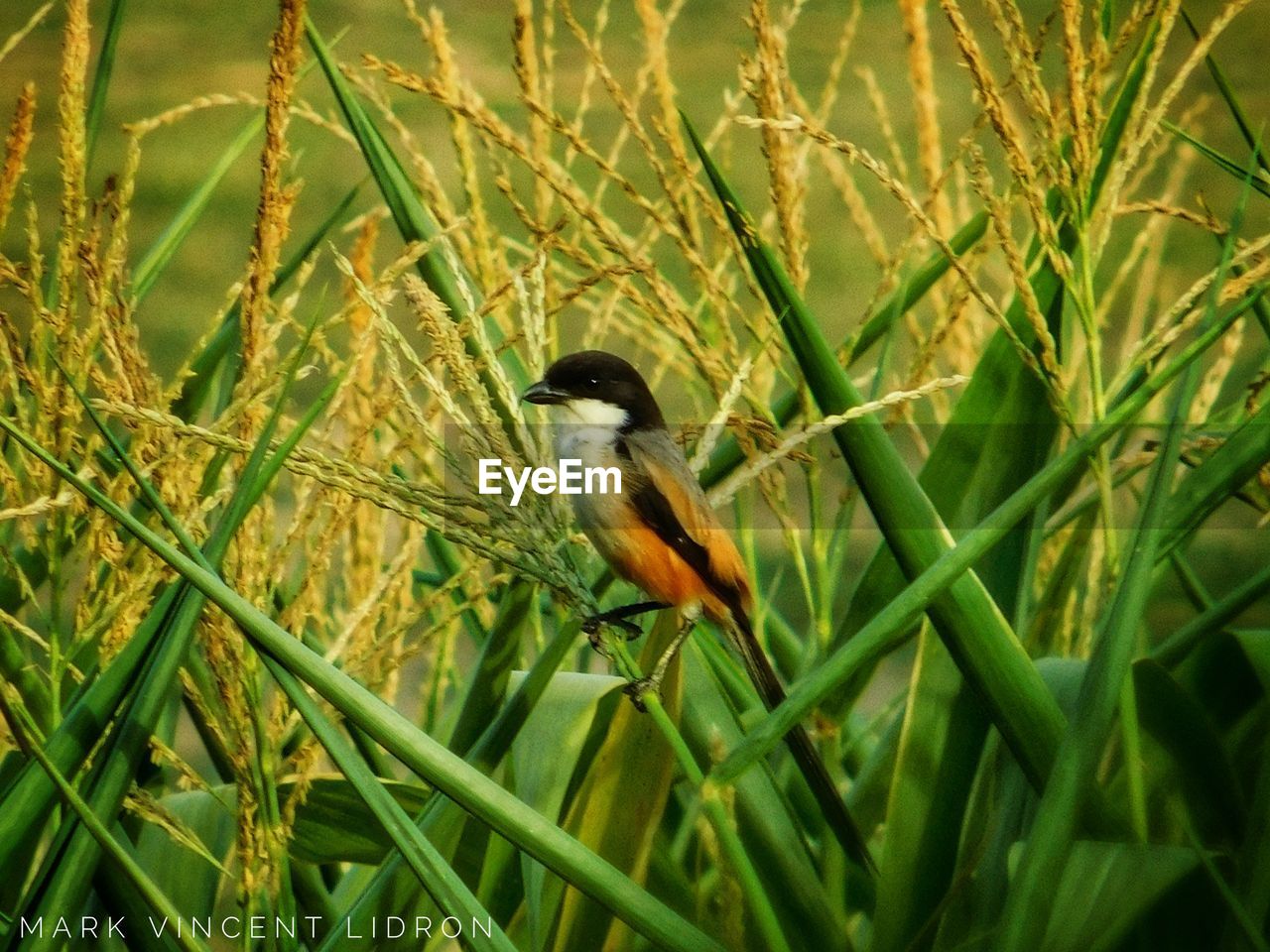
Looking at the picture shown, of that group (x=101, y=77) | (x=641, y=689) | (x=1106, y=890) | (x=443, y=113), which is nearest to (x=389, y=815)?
(x=641, y=689)

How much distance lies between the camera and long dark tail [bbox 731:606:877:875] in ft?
3.03

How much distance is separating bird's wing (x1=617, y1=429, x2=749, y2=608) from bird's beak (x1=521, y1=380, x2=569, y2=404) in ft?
0.29

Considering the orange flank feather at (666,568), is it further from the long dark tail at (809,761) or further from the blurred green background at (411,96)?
the blurred green background at (411,96)

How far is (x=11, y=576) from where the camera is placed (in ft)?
3.59

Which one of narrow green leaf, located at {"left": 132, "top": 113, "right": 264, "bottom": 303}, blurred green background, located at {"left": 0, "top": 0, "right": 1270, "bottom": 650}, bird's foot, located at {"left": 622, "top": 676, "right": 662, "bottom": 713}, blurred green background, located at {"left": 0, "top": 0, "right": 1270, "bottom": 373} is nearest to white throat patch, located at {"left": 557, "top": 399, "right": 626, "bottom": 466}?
bird's foot, located at {"left": 622, "top": 676, "right": 662, "bottom": 713}

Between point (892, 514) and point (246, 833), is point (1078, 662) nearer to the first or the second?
point (892, 514)

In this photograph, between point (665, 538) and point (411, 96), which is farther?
point (411, 96)

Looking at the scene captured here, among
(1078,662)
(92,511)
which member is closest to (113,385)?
(92,511)

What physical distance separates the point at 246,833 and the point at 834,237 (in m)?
3.81

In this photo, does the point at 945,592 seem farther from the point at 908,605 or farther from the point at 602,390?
the point at 602,390

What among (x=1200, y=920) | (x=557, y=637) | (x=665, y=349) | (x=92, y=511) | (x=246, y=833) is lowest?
(x=1200, y=920)

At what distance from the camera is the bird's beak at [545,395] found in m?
1.10

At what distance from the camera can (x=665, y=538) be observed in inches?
42.1

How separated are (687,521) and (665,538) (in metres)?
0.02
